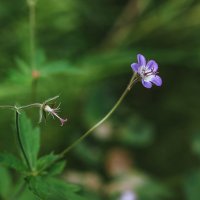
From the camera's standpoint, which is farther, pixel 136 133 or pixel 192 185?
pixel 136 133

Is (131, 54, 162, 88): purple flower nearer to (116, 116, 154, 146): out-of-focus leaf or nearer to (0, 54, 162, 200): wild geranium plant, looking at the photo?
(0, 54, 162, 200): wild geranium plant

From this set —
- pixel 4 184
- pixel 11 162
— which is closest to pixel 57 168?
pixel 11 162

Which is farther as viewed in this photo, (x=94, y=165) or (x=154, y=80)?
(x=94, y=165)

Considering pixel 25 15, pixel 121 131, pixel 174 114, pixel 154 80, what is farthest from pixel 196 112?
pixel 154 80

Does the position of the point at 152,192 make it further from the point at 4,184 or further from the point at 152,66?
the point at 152,66

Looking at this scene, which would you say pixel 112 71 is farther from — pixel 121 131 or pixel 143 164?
pixel 143 164

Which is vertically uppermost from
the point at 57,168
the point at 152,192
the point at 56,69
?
the point at 152,192

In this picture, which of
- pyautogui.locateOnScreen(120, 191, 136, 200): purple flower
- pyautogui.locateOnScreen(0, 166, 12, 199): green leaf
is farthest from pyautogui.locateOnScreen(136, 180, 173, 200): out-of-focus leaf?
pyautogui.locateOnScreen(0, 166, 12, 199): green leaf
